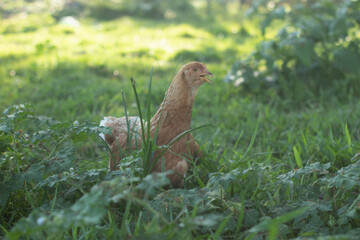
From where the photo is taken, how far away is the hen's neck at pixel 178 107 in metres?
2.10

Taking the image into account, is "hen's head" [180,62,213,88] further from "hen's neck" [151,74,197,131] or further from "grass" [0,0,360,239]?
"grass" [0,0,360,239]

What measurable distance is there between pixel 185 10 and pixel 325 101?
285 inches

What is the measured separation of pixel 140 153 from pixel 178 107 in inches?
17.2

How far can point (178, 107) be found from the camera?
2.10 metres

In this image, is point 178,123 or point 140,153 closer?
point 140,153

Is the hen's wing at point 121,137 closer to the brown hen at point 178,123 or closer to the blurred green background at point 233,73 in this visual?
the brown hen at point 178,123

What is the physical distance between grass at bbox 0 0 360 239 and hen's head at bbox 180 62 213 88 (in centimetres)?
44

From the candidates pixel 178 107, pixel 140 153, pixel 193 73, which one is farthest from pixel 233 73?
pixel 140 153

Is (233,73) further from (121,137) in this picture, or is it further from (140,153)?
(140,153)

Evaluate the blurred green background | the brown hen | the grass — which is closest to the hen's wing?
the brown hen

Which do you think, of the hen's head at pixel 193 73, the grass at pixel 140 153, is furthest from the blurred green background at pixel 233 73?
the hen's head at pixel 193 73

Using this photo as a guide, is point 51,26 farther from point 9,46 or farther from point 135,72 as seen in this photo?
point 135,72

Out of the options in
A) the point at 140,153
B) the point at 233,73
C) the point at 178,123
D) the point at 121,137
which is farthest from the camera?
the point at 233,73

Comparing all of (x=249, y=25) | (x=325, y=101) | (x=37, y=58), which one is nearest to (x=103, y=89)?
(x=37, y=58)
